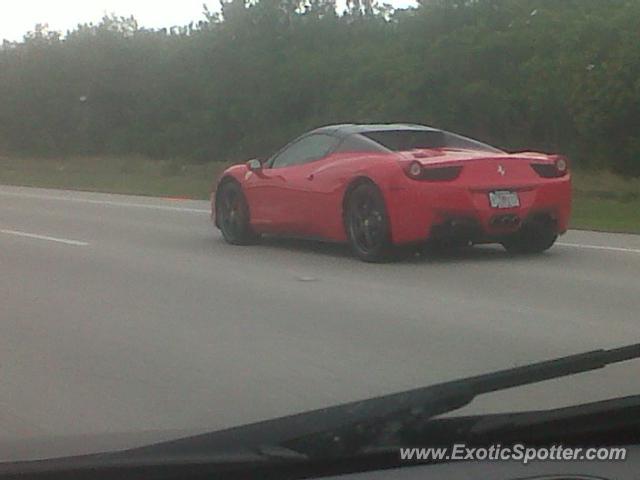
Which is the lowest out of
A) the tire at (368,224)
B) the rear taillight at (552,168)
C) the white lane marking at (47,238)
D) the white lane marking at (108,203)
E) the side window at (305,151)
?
the white lane marking at (108,203)

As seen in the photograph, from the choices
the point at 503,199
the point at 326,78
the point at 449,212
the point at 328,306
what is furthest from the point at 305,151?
the point at 326,78

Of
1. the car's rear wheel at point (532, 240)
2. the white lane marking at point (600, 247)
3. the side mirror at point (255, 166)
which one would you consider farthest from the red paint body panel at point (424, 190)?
the white lane marking at point (600, 247)

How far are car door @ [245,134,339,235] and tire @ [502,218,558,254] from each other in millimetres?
1948

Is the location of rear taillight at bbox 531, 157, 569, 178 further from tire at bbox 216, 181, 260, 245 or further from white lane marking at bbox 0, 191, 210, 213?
white lane marking at bbox 0, 191, 210, 213

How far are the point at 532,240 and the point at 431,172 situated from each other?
1558mm

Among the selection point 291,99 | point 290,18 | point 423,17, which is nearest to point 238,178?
point 423,17

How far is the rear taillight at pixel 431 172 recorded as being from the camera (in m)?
11.2

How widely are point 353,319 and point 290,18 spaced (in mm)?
49957

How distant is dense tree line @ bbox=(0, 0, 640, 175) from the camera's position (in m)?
33.1

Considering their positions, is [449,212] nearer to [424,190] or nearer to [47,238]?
[424,190]

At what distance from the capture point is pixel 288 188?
41.4 feet

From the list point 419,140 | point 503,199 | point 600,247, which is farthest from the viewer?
point 600,247

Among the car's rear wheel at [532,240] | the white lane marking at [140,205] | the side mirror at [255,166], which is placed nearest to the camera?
the car's rear wheel at [532,240]

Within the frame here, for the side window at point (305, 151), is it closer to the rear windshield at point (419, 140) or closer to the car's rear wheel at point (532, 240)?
the rear windshield at point (419, 140)
